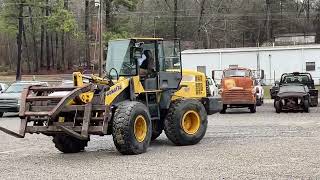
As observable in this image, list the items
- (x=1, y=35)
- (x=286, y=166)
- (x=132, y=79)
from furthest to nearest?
(x=1, y=35) → (x=132, y=79) → (x=286, y=166)

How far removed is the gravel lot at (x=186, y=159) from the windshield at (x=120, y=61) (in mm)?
1960

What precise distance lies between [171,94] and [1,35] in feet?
264

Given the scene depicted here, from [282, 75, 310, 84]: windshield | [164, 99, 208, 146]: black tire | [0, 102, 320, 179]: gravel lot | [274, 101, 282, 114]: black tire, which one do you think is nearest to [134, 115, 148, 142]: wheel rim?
[0, 102, 320, 179]: gravel lot

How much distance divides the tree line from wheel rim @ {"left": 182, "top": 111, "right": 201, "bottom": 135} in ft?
158

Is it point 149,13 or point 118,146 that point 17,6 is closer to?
point 149,13

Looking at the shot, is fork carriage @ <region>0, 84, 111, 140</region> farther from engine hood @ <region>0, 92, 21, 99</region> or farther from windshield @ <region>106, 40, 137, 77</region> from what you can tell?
engine hood @ <region>0, 92, 21, 99</region>

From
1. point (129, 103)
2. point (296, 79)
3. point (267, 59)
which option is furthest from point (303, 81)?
point (267, 59)

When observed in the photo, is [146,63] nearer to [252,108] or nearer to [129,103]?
[129,103]

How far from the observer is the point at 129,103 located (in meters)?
13.5

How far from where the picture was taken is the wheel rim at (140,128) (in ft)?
44.3

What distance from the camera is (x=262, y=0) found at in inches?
3322

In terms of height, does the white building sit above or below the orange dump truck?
above

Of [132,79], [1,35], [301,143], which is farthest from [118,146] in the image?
[1,35]

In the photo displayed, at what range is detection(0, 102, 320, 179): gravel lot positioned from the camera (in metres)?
10.7
